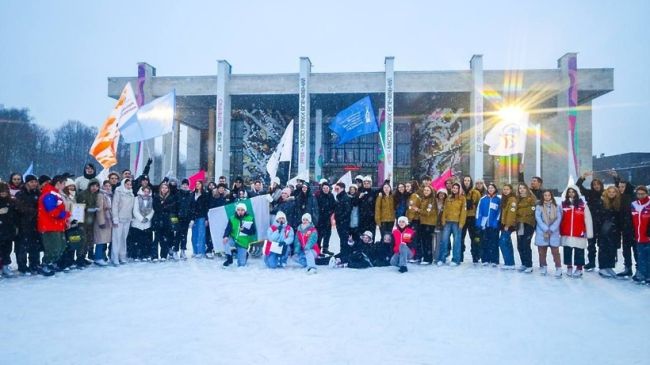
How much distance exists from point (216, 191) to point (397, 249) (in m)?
4.26

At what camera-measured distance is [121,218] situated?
796 cm

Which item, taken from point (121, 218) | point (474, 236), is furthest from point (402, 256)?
point (121, 218)

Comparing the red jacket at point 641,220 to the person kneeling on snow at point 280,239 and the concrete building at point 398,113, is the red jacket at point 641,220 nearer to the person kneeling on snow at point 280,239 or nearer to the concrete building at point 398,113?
the person kneeling on snow at point 280,239

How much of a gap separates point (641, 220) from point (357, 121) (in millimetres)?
6530

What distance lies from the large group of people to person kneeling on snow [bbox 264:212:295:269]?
22 mm

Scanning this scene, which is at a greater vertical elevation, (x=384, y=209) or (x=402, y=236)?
(x=384, y=209)

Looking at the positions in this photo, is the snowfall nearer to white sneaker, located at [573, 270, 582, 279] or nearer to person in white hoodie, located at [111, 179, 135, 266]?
white sneaker, located at [573, 270, 582, 279]

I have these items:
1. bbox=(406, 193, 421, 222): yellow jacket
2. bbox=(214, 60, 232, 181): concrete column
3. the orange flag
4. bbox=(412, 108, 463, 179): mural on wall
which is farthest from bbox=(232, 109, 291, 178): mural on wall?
bbox=(406, 193, 421, 222): yellow jacket

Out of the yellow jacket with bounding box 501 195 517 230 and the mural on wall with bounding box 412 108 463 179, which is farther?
the mural on wall with bounding box 412 108 463 179

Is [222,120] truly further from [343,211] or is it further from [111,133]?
[343,211]

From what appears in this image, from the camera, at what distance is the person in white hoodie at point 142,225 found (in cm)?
812

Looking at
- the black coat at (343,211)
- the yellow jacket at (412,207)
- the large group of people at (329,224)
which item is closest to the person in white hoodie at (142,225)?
the large group of people at (329,224)

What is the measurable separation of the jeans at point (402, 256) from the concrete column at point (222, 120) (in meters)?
15.9

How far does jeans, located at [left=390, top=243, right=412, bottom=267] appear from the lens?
296 inches
